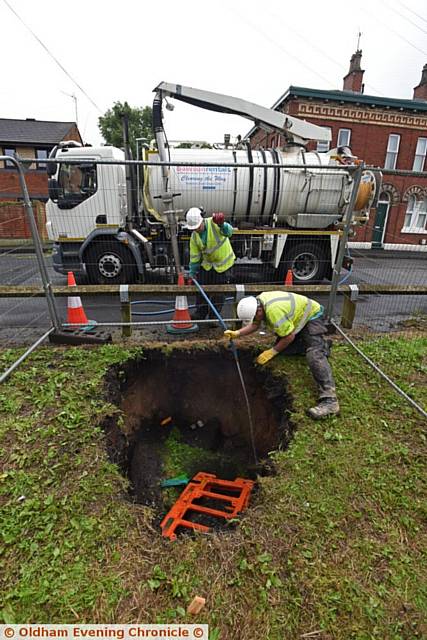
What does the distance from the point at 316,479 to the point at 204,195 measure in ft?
20.7

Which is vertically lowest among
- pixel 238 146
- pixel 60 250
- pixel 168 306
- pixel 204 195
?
pixel 168 306

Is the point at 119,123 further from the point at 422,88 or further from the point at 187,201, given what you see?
the point at 187,201

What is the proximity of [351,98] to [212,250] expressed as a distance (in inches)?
600

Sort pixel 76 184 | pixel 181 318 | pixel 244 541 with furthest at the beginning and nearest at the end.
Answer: pixel 76 184
pixel 181 318
pixel 244 541

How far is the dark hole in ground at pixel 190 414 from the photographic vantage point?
385 centimetres

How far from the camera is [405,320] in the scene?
588cm

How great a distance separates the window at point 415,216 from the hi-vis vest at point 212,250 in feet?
52.2

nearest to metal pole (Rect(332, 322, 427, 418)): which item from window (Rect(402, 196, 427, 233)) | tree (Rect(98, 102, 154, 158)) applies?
window (Rect(402, 196, 427, 233))

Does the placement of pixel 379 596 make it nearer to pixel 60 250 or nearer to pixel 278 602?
pixel 278 602

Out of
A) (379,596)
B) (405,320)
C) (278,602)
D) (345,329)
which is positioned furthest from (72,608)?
(405,320)

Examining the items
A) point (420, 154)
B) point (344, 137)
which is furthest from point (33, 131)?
point (420, 154)

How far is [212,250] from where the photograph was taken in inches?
186

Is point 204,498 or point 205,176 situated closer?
point 204,498

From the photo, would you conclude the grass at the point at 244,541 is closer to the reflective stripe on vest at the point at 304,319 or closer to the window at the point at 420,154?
the reflective stripe on vest at the point at 304,319
